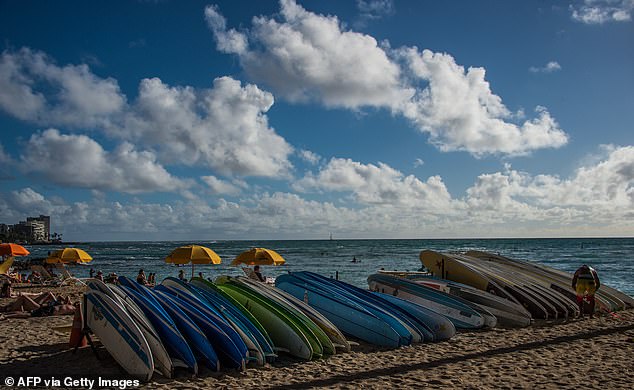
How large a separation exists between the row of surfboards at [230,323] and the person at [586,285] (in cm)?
351

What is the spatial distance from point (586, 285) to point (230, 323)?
6.96 meters

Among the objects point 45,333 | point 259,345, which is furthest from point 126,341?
point 45,333

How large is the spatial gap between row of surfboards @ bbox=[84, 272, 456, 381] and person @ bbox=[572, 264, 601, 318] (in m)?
3.51

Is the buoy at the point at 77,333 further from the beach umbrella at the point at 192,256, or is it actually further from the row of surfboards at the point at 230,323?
the beach umbrella at the point at 192,256

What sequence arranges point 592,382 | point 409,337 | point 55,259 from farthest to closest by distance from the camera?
point 55,259 < point 409,337 < point 592,382

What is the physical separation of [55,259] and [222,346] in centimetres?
1722

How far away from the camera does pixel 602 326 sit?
27.3ft

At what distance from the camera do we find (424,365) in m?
5.88

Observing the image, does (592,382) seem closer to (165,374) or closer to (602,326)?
(602,326)

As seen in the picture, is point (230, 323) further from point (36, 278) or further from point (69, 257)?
point (36, 278)

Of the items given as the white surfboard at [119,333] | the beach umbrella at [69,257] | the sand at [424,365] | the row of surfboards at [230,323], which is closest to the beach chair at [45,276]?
the beach umbrella at [69,257]

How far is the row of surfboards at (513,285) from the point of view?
9.15 m

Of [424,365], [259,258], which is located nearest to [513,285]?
[424,365]

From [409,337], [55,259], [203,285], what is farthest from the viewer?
[55,259]
